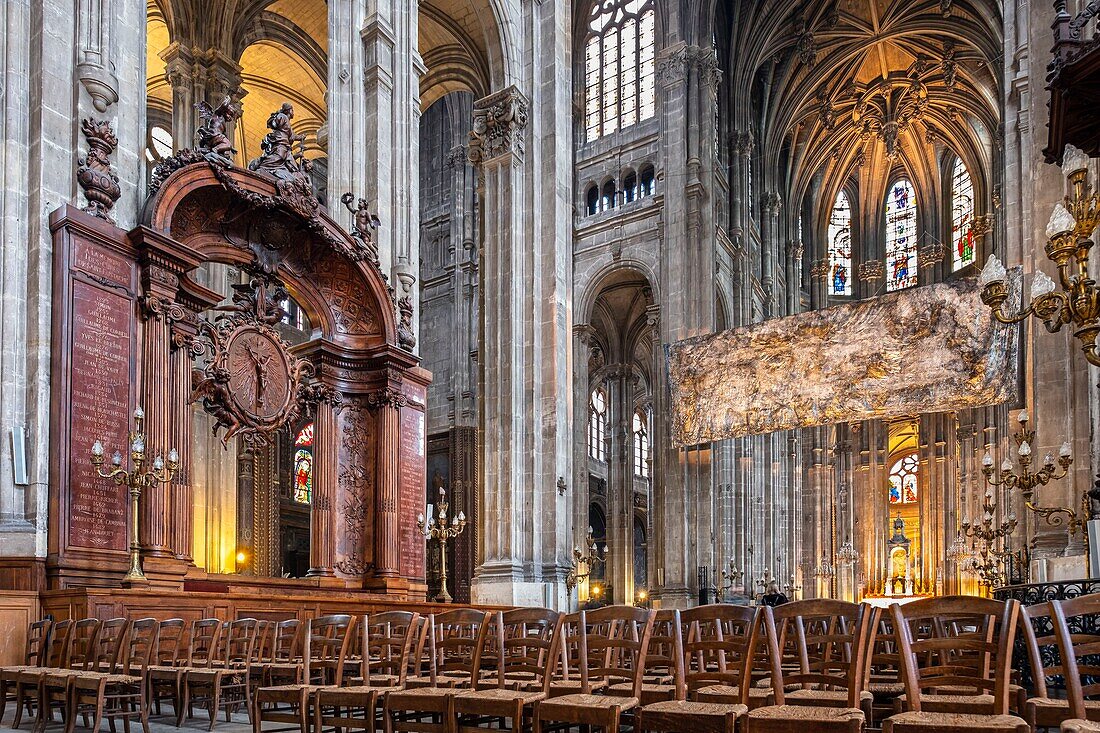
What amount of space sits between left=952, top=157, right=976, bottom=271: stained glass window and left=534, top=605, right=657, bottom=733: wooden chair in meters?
40.0

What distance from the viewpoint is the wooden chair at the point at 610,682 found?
4.09m

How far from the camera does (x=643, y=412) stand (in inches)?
1674

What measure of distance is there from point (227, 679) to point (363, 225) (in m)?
8.28

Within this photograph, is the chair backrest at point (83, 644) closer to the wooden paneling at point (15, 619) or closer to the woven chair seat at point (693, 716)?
the wooden paneling at point (15, 619)

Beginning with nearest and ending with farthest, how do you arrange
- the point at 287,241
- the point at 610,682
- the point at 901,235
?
the point at 610,682 < the point at 287,241 < the point at 901,235

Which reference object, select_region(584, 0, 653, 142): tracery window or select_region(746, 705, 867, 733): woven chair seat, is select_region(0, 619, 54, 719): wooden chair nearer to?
select_region(746, 705, 867, 733): woven chair seat

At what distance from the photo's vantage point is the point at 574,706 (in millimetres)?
4156

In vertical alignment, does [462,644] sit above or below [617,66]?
below

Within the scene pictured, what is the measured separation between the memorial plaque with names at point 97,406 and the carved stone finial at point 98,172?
33.9 inches

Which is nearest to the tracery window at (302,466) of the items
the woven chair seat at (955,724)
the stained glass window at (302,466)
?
the stained glass window at (302,466)

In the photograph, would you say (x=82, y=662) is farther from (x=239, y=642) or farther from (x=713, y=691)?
(x=713, y=691)

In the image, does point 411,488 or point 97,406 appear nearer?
point 97,406

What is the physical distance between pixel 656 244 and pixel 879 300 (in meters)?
9.28

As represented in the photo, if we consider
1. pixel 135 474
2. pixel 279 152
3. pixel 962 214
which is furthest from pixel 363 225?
pixel 962 214
